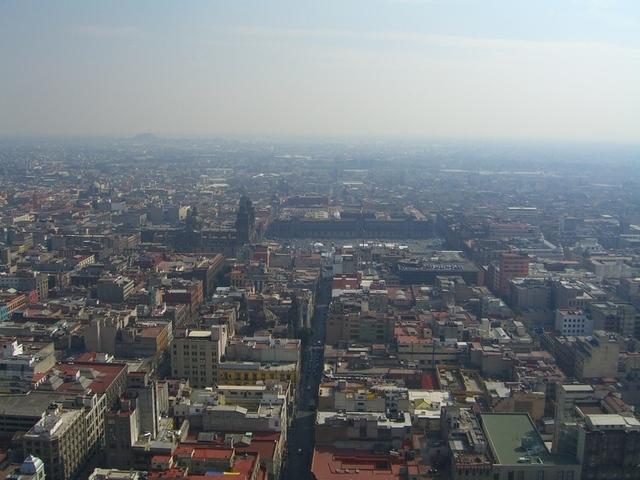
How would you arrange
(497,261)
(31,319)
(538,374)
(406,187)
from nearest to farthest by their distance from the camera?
(538,374)
(31,319)
(497,261)
(406,187)

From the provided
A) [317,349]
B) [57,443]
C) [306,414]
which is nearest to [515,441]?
[306,414]

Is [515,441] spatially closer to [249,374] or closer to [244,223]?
[249,374]

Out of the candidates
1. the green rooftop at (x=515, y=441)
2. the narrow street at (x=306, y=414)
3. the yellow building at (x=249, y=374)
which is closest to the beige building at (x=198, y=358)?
the yellow building at (x=249, y=374)

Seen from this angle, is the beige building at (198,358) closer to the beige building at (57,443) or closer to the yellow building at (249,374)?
the yellow building at (249,374)

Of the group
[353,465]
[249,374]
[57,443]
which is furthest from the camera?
[249,374]

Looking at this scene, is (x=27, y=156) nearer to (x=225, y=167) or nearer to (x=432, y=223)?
(x=225, y=167)

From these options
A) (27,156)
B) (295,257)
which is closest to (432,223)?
(295,257)

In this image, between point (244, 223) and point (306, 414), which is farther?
point (244, 223)
